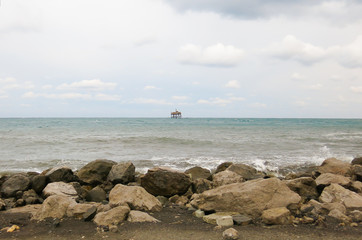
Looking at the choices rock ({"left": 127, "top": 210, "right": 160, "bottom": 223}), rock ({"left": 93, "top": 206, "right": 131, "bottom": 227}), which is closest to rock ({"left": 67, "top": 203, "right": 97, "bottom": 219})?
rock ({"left": 93, "top": 206, "right": 131, "bottom": 227})

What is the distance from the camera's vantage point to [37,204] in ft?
25.4

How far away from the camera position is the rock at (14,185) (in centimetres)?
852

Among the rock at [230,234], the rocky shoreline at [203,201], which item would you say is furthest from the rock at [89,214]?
the rock at [230,234]

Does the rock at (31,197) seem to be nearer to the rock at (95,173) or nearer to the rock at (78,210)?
the rock at (95,173)

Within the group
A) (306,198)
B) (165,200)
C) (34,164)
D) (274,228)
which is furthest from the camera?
(34,164)

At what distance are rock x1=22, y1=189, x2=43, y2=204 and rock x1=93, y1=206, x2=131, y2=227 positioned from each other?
3048 millimetres

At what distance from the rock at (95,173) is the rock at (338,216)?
6983mm

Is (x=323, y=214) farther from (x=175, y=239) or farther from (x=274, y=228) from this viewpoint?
(x=175, y=239)

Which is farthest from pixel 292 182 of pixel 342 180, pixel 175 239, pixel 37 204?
pixel 37 204

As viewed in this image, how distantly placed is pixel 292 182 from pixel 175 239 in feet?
13.6

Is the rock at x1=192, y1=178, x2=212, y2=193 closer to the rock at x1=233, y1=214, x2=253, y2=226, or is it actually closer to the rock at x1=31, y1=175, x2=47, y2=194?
the rock at x1=233, y1=214, x2=253, y2=226

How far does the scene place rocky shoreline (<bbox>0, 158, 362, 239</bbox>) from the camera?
5.66m

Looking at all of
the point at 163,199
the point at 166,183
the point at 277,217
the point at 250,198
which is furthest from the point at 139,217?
the point at 277,217

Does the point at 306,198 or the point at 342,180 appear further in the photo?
the point at 342,180
